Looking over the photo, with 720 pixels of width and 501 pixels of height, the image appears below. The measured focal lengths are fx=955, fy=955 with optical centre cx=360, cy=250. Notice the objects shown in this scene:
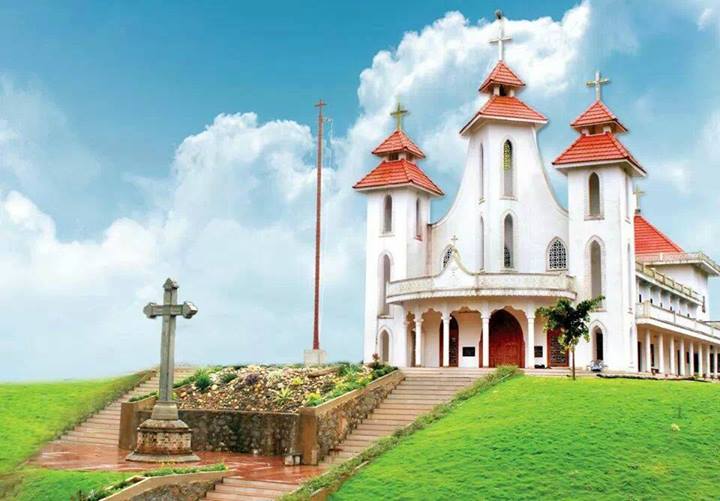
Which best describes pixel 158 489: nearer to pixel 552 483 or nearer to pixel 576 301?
pixel 552 483

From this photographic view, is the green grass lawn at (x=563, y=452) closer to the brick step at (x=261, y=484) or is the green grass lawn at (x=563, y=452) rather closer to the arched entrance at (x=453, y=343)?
the brick step at (x=261, y=484)

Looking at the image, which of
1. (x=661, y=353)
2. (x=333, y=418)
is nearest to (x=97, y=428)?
(x=333, y=418)

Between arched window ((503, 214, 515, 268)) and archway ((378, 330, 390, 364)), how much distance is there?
6.20 m

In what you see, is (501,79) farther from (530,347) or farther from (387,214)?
(530,347)

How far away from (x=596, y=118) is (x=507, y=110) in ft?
12.6

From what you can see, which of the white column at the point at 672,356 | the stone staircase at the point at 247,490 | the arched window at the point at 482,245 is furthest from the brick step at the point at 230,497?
the white column at the point at 672,356

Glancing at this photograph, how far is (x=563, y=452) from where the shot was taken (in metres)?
20.5

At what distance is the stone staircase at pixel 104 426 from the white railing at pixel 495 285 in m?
9.81

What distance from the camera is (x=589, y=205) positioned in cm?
3969

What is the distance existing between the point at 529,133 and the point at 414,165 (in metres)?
5.70

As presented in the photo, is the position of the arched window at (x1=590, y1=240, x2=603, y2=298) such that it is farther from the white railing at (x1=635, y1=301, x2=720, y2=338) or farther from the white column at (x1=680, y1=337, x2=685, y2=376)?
the white column at (x1=680, y1=337, x2=685, y2=376)

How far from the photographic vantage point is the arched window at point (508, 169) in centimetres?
4188

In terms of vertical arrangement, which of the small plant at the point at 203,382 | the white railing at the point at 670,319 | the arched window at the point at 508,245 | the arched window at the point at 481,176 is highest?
the arched window at the point at 481,176

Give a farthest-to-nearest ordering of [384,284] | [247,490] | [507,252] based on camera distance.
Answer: [384,284] → [507,252] → [247,490]
